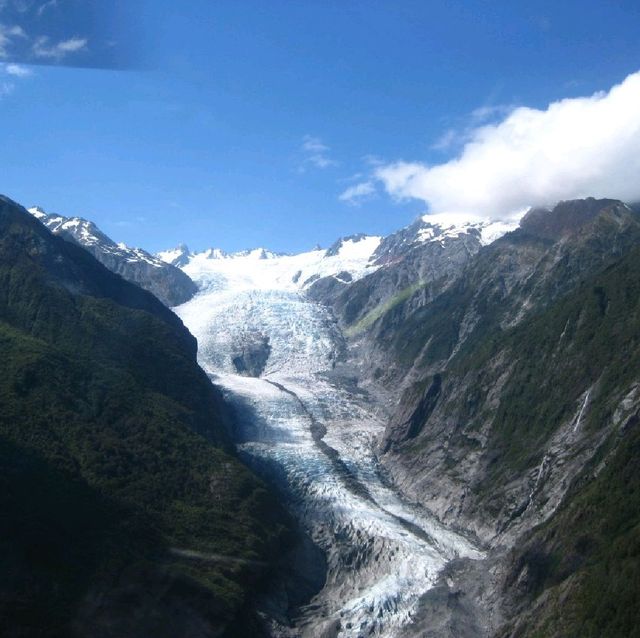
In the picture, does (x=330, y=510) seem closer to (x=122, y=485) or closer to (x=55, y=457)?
(x=122, y=485)

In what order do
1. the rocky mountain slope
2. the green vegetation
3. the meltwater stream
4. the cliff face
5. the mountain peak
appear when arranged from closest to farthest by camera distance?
the rocky mountain slope, the cliff face, the meltwater stream, the mountain peak, the green vegetation

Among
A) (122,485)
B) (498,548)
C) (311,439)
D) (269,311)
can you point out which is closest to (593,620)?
(498,548)

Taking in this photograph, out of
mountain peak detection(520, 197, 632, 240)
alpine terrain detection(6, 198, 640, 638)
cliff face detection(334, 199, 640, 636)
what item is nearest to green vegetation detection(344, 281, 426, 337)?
mountain peak detection(520, 197, 632, 240)

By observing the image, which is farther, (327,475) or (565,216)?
(565,216)

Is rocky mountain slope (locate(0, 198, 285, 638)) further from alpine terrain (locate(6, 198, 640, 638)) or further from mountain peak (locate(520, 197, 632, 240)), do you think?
mountain peak (locate(520, 197, 632, 240))

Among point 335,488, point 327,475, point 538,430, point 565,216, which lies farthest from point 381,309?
point 538,430

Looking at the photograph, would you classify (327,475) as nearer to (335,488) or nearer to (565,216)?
(335,488)

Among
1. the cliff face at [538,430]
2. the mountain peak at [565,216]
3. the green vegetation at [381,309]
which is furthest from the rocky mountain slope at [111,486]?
the green vegetation at [381,309]
